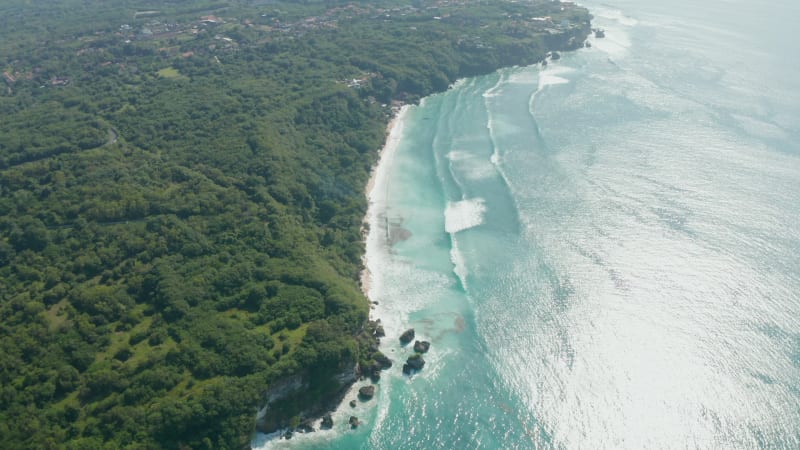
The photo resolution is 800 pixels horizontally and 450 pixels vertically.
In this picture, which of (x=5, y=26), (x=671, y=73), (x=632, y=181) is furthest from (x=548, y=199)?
(x=5, y=26)

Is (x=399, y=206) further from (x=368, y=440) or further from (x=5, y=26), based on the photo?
(x=5, y=26)

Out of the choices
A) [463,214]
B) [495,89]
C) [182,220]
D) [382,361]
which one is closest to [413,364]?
[382,361]

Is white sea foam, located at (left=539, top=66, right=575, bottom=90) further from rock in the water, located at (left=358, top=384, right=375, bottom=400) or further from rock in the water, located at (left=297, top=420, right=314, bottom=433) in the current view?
rock in the water, located at (left=297, top=420, right=314, bottom=433)

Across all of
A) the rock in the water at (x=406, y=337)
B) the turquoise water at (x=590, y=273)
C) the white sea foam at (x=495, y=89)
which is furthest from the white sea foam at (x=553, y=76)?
the rock in the water at (x=406, y=337)

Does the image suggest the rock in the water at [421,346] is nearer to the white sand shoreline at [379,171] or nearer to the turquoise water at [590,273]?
the turquoise water at [590,273]

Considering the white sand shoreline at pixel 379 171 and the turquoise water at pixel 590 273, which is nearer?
the turquoise water at pixel 590 273

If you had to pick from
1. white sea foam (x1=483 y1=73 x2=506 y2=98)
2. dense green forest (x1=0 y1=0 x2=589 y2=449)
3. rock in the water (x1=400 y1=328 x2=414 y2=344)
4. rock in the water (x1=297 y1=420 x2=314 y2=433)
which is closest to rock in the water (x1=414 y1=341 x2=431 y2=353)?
rock in the water (x1=400 y1=328 x2=414 y2=344)
